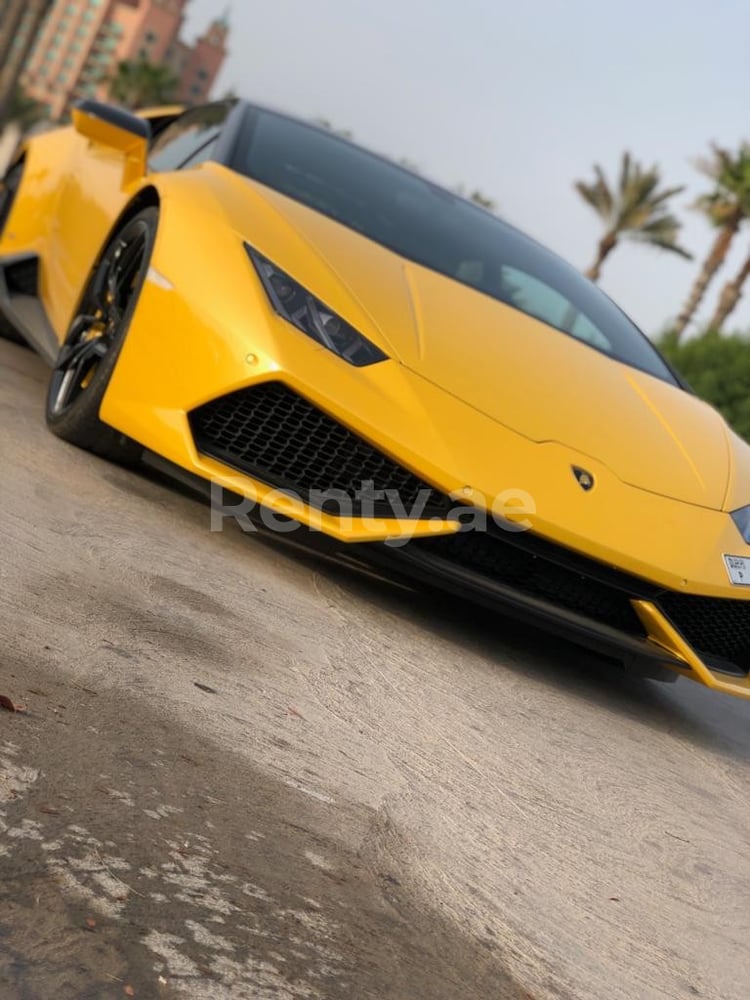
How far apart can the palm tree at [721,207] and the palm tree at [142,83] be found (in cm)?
4081

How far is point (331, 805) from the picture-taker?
2.31 m

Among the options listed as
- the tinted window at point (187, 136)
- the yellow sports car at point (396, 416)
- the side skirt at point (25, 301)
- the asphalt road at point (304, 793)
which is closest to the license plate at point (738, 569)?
the yellow sports car at point (396, 416)

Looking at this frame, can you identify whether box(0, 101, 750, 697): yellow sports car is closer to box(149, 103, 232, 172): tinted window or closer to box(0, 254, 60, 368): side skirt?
box(149, 103, 232, 172): tinted window

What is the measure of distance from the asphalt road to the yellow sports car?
0.22 meters

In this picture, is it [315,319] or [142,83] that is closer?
[315,319]

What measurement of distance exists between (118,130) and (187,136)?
1.29ft

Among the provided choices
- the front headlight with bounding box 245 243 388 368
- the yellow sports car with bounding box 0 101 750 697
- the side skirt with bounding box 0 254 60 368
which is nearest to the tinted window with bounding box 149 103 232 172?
the yellow sports car with bounding box 0 101 750 697

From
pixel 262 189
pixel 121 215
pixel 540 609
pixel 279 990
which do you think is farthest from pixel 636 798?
pixel 121 215

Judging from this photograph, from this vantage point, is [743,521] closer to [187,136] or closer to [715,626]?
[715,626]

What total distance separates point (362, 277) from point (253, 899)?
2.35 metres

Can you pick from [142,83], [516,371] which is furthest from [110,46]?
[516,371]

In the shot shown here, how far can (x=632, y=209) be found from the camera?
37.1 meters

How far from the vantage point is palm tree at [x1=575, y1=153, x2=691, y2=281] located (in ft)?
121

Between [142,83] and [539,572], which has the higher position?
[539,572]
